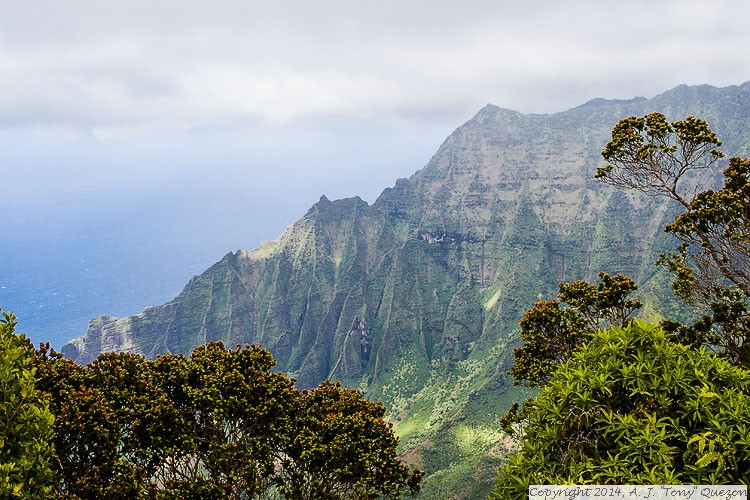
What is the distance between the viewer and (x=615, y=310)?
20.7 metres

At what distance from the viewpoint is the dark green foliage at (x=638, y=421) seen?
7.54m

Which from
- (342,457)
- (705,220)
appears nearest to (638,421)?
(342,457)

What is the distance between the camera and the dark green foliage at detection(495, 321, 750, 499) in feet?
24.7

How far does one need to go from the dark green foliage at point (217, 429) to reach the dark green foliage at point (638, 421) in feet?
30.7

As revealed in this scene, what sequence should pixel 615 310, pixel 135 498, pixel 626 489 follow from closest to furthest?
pixel 626 489
pixel 135 498
pixel 615 310

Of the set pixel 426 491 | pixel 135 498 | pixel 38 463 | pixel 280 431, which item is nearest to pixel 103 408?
pixel 135 498

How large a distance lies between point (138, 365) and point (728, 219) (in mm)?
23985

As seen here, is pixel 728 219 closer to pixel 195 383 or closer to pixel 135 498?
pixel 195 383

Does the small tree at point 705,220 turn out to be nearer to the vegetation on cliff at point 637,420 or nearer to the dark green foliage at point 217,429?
the vegetation on cliff at point 637,420

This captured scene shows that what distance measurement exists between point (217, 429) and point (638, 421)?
571 inches

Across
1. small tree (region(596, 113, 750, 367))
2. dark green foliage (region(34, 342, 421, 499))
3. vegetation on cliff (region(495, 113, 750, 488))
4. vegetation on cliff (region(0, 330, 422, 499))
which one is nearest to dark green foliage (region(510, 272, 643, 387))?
small tree (region(596, 113, 750, 367))

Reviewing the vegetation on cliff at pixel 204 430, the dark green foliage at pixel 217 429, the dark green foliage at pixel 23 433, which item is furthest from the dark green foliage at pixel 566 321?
the dark green foliage at pixel 23 433

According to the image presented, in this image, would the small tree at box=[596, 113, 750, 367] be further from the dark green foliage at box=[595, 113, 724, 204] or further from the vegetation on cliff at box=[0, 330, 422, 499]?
the vegetation on cliff at box=[0, 330, 422, 499]

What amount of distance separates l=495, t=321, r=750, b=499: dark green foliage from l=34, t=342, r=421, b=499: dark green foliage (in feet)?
30.7
